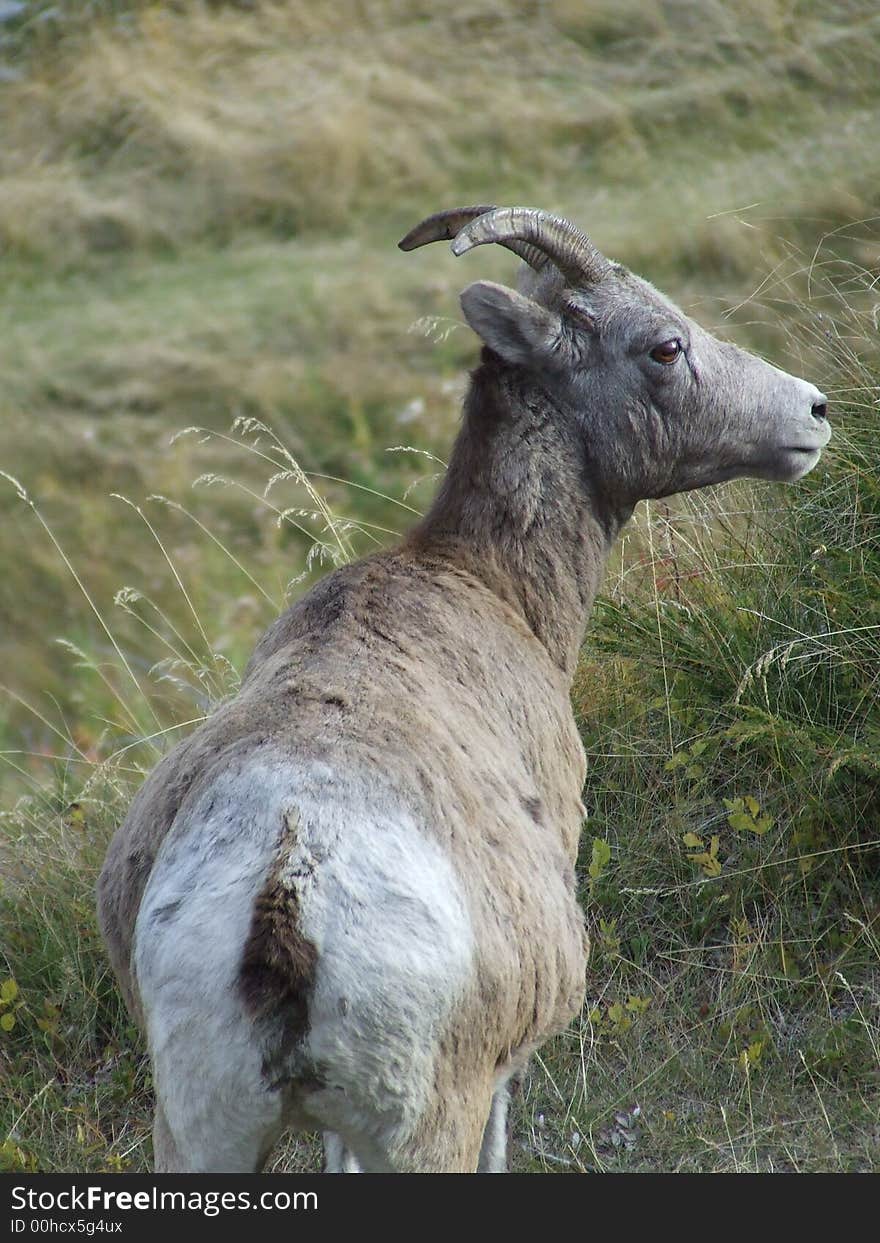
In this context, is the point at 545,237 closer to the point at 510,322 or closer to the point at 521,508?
the point at 510,322

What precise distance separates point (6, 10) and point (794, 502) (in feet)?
51.2

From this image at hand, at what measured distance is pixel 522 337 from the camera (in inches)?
164

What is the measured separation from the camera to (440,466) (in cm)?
1206

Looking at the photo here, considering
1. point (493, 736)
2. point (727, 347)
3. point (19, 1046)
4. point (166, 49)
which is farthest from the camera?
point (166, 49)

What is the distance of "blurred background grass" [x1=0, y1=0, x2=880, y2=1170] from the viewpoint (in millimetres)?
4754

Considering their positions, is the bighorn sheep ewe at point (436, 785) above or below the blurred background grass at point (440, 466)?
above

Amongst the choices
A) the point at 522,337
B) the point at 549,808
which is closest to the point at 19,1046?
the point at 549,808

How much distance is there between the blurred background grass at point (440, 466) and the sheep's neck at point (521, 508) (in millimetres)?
920

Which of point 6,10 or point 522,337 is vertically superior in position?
point 522,337

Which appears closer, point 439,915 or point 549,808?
point 439,915

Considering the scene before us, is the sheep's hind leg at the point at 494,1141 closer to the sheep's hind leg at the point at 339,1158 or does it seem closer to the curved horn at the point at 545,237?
the sheep's hind leg at the point at 339,1158

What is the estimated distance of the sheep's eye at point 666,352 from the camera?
166 inches

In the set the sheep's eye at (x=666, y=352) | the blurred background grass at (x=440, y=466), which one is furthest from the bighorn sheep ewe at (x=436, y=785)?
the blurred background grass at (x=440, y=466)

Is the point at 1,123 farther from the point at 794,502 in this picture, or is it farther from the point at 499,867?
the point at 499,867
